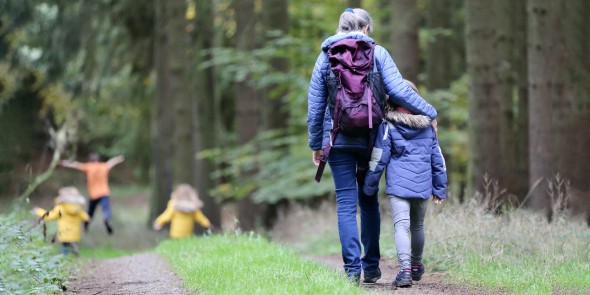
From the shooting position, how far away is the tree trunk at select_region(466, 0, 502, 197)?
Result: 47.1ft

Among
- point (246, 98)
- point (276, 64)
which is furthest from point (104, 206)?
point (276, 64)

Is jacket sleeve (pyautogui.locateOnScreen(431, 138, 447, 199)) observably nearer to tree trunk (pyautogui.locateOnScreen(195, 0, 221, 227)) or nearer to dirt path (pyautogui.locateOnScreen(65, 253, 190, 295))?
dirt path (pyautogui.locateOnScreen(65, 253, 190, 295))

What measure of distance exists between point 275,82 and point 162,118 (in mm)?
4326

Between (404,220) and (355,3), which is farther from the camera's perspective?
(355,3)

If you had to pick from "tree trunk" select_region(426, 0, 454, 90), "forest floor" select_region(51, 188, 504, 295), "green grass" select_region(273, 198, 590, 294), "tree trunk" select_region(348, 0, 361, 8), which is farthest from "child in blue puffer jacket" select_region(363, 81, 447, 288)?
"tree trunk" select_region(426, 0, 454, 90)

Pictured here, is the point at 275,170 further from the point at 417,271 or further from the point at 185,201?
the point at 417,271

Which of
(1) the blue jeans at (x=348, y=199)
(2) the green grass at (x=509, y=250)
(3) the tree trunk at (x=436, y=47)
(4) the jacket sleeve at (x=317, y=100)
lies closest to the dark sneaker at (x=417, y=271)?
(2) the green grass at (x=509, y=250)

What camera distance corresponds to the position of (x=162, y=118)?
24172mm

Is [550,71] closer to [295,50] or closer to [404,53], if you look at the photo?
[404,53]

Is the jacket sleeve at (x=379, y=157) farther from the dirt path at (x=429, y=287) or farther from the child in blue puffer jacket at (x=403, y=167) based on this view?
the dirt path at (x=429, y=287)

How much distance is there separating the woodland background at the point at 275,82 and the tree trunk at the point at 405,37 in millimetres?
21

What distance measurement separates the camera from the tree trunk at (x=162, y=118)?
74.1 ft

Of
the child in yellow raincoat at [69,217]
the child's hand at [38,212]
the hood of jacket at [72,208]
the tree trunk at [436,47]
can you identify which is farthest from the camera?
the tree trunk at [436,47]

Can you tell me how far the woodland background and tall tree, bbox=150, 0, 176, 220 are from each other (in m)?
0.06
